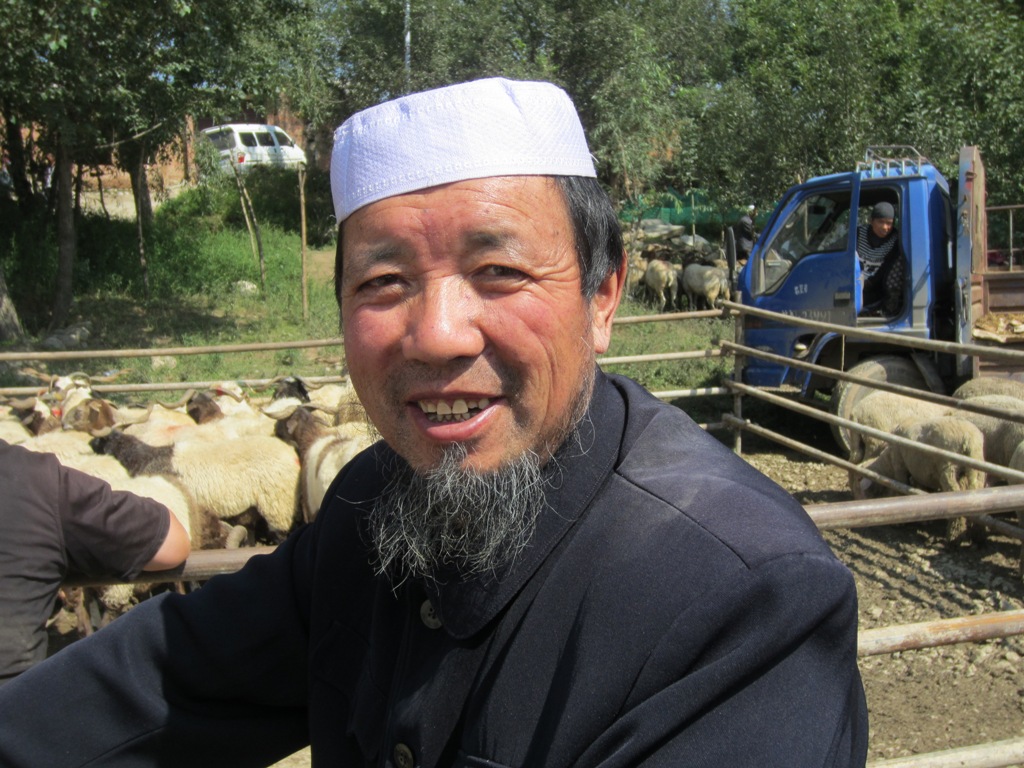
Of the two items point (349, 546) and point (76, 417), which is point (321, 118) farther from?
point (349, 546)

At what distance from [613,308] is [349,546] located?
22.9 inches

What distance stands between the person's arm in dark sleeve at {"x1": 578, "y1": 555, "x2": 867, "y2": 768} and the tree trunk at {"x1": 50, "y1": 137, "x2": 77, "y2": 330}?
15325mm

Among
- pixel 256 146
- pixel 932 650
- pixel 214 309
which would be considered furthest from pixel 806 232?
pixel 256 146

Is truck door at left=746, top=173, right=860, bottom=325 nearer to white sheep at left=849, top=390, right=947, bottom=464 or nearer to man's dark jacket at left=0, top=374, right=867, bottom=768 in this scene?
white sheep at left=849, top=390, right=947, bottom=464

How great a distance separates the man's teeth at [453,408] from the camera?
49.0 inches

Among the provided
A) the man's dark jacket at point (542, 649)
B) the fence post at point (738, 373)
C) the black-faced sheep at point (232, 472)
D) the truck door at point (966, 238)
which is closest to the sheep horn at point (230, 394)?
the black-faced sheep at point (232, 472)

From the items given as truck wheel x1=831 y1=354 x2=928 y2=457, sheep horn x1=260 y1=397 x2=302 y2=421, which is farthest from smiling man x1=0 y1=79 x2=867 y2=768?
truck wheel x1=831 y1=354 x2=928 y2=457

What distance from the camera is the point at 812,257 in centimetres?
888

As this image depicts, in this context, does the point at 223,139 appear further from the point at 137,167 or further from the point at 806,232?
the point at 806,232

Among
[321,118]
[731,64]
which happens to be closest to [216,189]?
[321,118]

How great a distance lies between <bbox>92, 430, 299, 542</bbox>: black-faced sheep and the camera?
6.32m

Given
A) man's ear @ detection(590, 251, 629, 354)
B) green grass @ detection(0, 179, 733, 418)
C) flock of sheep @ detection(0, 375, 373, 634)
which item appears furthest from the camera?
green grass @ detection(0, 179, 733, 418)

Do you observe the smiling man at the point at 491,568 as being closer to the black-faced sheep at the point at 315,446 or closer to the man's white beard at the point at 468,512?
the man's white beard at the point at 468,512

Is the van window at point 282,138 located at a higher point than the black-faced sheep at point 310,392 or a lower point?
higher
